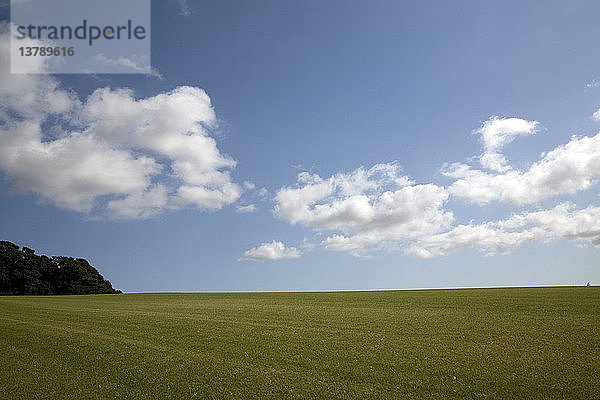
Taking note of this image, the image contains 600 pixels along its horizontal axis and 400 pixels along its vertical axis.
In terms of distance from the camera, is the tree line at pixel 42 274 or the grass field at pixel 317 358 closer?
the grass field at pixel 317 358

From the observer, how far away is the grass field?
11.0 meters

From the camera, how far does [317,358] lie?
A: 13.7 m

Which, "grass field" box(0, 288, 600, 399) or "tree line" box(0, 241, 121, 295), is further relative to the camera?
"tree line" box(0, 241, 121, 295)

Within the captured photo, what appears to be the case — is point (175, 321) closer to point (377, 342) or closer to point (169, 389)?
point (169, 389)

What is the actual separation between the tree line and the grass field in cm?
7789

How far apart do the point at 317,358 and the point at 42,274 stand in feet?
325

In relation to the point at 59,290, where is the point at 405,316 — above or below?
above

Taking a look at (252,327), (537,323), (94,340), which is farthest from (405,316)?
(94,340)

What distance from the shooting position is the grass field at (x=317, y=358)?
11.0 m

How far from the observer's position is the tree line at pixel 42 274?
274 feet

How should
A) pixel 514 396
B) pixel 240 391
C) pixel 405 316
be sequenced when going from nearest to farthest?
pixel 514 396 < pixel 240 391 < pixel 405 316

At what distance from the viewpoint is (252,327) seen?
20.2 m

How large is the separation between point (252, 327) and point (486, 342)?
38.0 feet

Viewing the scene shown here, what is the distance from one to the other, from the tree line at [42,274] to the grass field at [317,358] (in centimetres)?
7789
